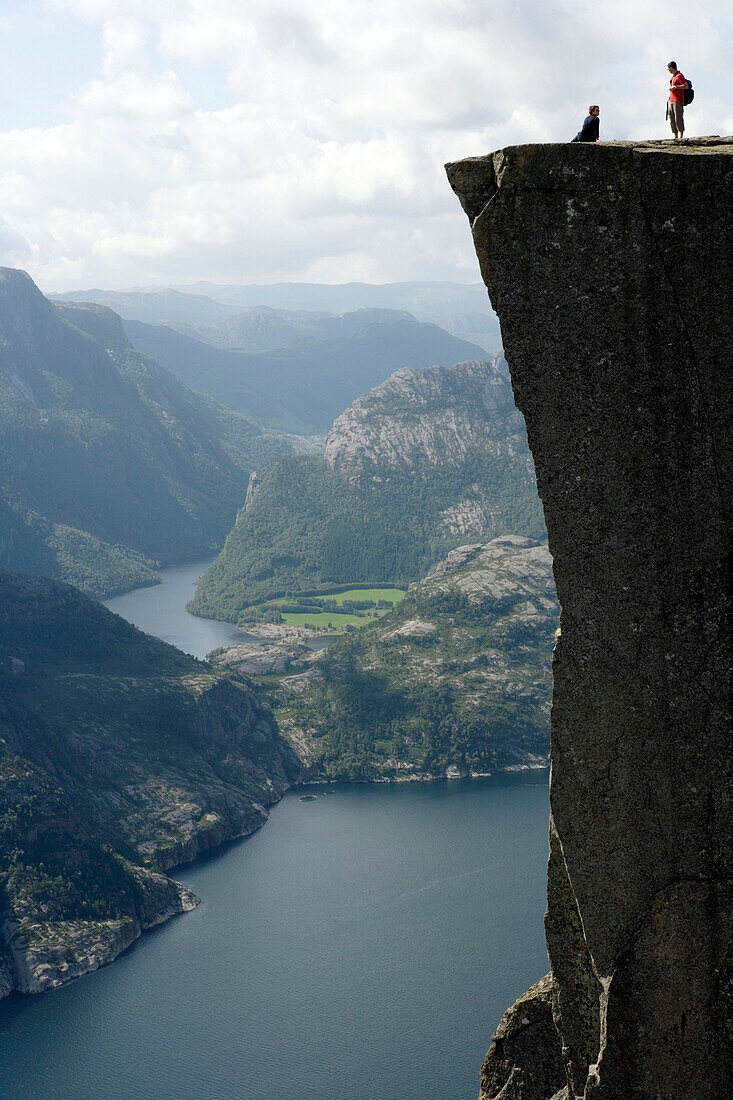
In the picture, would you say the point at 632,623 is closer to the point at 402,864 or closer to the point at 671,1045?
the point at 671,1045

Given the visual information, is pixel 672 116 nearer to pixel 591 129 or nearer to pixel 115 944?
pixel 591 129

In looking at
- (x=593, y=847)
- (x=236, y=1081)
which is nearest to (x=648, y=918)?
(x=593, y=847)

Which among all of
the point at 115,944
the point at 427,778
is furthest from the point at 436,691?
the point at 115,944

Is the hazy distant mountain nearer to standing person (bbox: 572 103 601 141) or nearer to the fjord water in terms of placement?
the fjord water

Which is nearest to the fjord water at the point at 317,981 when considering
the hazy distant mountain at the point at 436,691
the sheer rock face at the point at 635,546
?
the hazy distant mountain at the point at 436,691

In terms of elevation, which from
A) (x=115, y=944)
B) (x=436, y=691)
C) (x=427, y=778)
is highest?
(x=436, y=691)

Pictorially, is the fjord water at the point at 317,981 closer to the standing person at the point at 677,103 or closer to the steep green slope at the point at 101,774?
the steep green slope at the point at 101,774

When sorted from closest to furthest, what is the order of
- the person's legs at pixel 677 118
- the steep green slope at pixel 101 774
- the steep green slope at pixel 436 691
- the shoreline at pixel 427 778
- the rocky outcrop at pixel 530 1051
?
the rocky outcrop at pixel 530 1051 → the person's legs at pixel 677 118 → the steep green slope at pixel 101 774 → the shoreline at pixel 427 778 → the steep green slope at pixel 436 691

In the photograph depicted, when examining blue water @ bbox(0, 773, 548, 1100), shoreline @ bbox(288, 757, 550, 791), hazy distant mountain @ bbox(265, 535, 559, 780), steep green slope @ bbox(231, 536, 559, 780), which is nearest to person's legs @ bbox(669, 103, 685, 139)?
blue water @ bbox(0, 773, 548, 1100)
